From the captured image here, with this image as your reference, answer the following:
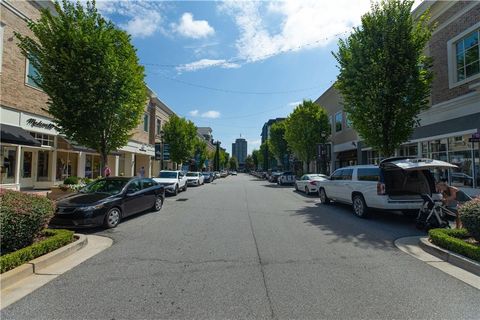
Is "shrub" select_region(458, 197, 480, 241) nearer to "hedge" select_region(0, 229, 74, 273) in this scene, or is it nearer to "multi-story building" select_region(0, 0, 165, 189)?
"hedge" select_region(0, 229, 74, 273)

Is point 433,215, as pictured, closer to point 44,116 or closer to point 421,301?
point 421,301

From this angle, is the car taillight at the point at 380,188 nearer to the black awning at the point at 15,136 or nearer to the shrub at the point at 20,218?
the shrub at the point at 20,218

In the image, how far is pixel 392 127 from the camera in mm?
14453

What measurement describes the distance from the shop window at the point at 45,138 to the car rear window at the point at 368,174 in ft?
56.4

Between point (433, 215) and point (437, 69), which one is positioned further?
point (437, 69)

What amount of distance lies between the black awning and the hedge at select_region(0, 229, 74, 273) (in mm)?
9148

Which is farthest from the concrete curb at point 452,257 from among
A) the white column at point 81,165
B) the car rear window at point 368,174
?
the white column at point 81,165

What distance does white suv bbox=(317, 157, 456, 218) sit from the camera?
9.26 metres

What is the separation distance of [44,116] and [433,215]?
19466mm

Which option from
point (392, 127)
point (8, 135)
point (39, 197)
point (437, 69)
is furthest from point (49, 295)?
point (437, 69)

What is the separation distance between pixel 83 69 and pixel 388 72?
13048 mm

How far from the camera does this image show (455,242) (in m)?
5.91

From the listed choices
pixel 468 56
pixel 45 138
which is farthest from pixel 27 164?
pixel 468 56

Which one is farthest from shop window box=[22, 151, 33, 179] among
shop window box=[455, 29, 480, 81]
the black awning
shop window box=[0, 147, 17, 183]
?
shop window box=[455, 29, 480, 81]
